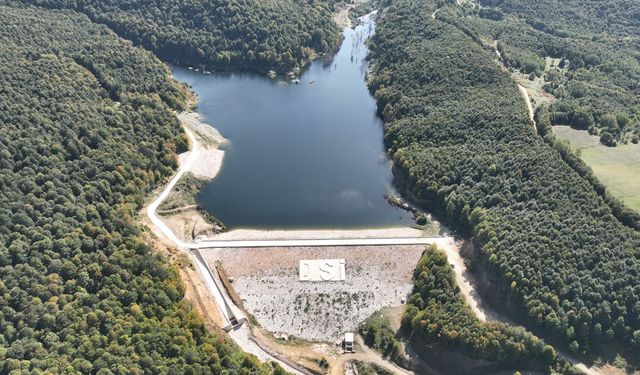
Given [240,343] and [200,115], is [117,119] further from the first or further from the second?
[240,343]

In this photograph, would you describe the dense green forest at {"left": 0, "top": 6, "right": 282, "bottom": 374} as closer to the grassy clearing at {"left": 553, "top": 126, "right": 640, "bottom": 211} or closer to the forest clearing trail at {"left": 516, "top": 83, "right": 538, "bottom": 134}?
the grassy clearing at {"left": 553, "top": 126, "right": 640, "bottom": 211}

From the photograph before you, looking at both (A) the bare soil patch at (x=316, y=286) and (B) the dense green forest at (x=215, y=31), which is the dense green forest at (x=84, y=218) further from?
(B) the dense green forest at (x=215, y=31)

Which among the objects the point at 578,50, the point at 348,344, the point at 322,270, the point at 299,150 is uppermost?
the point at 578,50

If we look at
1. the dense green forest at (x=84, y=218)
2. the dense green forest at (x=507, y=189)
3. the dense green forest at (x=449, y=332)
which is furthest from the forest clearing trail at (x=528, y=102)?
the dense green forest at (x=84, y=218)

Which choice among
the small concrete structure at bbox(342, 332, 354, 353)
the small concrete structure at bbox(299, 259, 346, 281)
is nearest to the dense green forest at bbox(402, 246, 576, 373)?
the small concrete structure at bbox(342, 332, 354, 353)

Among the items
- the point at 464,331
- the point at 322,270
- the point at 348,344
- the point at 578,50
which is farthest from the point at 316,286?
the point at 578,50

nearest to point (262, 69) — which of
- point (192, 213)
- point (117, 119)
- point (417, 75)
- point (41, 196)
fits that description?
point (417, 75)

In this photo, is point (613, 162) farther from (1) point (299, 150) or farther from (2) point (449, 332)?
(1) point (299, 150)
